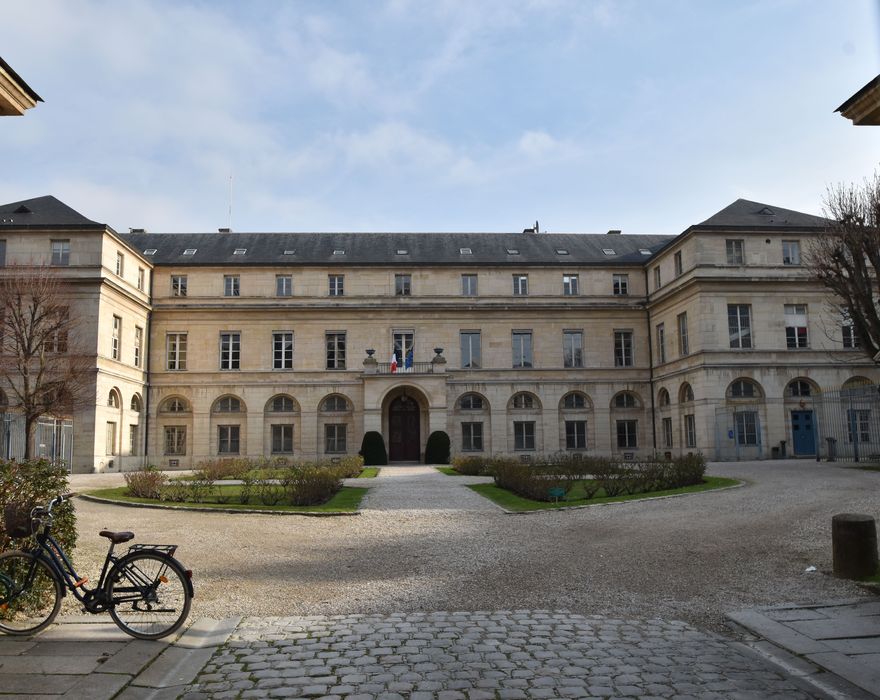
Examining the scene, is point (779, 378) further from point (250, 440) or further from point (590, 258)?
point (250, 440)

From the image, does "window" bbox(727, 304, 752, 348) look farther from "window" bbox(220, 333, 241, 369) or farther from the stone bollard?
the stone bollard

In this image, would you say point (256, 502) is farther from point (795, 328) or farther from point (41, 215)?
point (795, 328)

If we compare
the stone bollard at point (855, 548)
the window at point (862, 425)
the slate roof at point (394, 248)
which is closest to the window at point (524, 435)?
the slate roof at point (394, 248)

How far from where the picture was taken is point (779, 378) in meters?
34.8

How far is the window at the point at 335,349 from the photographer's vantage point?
41531 mm

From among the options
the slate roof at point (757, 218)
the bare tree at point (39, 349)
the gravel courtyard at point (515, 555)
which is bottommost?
the gravel courtyard at point (515, 555)

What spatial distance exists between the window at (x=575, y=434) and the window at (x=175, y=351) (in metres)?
21.1

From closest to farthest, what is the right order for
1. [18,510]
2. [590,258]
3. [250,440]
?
1. [18,510]
2. [250,440]
3. [590,258]

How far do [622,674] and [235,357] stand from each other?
37942 millimetres

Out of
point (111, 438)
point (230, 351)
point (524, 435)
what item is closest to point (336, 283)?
point (230, 351)

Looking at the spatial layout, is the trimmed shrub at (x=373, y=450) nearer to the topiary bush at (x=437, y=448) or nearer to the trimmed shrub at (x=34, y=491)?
the topiary bush at (x=437, y=448)

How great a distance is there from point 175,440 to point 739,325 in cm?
2913

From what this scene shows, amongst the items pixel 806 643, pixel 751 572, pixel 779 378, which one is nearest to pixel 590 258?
pixel 779 378

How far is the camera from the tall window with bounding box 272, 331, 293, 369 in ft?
136
